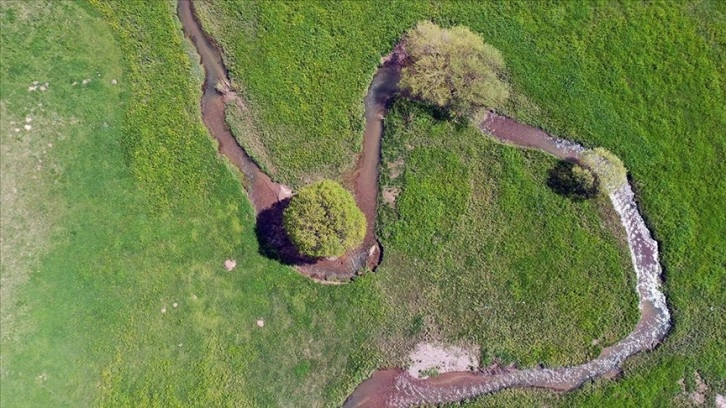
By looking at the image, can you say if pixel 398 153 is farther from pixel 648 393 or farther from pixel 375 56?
pixel 648 393

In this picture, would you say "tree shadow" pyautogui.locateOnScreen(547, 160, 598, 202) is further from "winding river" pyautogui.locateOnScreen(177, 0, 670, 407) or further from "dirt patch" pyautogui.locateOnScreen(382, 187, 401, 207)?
"dirt patch" pyautogui.locateOnScreen(382, 187, 401, 207)

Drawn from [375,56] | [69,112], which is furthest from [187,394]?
[375,56]

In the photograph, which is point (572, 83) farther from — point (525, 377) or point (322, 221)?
point (525, 377)

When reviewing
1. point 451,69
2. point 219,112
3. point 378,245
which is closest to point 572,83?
point 451,69

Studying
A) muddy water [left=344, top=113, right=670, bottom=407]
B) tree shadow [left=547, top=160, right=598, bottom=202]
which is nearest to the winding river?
muddy water [left=344, top=113, right=670, bottom=407]

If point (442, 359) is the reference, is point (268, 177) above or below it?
above

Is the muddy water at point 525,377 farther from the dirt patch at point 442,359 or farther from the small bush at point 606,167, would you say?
the small bush at point 606,167

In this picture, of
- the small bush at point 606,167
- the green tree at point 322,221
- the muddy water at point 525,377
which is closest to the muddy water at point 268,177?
the green tree at point 322,221
